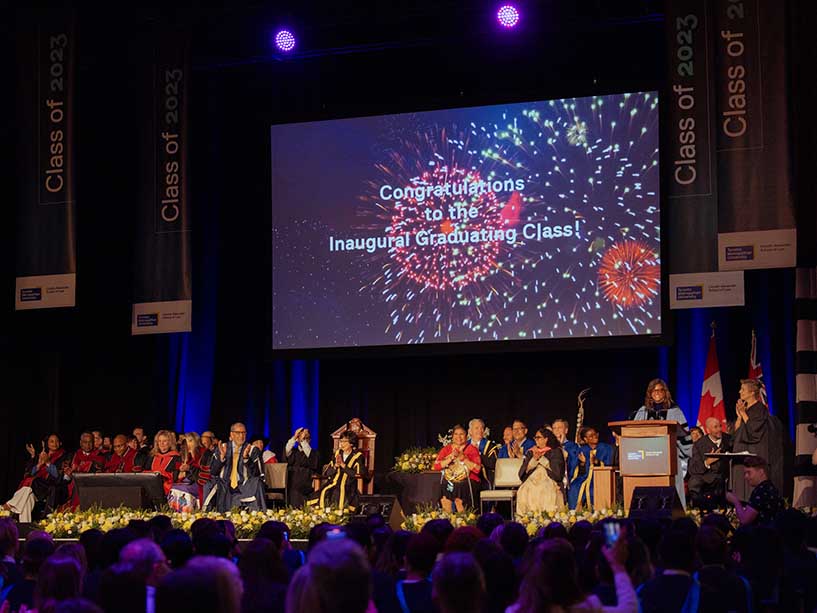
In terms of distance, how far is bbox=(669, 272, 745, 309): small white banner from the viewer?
10.8 m

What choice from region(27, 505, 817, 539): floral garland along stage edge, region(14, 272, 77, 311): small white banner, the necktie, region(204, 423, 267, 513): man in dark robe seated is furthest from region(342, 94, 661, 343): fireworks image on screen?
region(14, 272, 77, 311): small white banner

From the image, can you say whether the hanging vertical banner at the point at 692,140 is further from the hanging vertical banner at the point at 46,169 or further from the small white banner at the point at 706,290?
the hanging vertical banner at the point at 46,169

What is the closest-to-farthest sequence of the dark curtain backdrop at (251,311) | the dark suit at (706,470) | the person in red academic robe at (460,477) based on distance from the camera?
the dark suit at (706,470), the person in red academic robe at (460,477), the dark curtain backdrop at (251,311)

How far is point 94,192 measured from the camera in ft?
50.3

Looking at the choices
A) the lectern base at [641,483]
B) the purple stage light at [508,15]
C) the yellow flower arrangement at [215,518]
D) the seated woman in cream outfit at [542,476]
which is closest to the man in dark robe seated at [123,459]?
the yellow flower arrangement at [215,518]

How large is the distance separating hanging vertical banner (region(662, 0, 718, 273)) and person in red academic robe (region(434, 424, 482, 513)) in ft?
10.4

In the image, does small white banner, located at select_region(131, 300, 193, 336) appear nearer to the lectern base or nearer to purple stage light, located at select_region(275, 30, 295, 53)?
purple stage light, located at select_region(275, 30, 295, 53)

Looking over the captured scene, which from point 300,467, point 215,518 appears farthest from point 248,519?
point 300,467

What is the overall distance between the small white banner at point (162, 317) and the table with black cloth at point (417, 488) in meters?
2.97

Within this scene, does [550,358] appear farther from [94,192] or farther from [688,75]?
[94,192]

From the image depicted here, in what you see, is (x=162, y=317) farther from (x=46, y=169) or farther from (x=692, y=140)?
(x=692, y=140)

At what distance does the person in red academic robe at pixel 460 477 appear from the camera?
1260 centimetres

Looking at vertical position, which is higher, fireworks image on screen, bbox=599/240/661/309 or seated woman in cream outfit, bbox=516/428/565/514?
fireworks image on screen, bbox=599/240/661/309

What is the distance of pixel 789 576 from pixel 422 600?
72.0 inches
